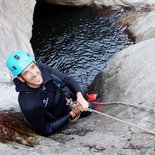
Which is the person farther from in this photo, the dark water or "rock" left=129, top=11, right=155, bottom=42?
"rock" left=129, top=11, right=155, bottom=42

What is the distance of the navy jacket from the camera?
719 centimetres

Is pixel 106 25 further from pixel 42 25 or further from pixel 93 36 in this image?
pixel 42 25

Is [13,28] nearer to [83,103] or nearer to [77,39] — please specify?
[77,39]

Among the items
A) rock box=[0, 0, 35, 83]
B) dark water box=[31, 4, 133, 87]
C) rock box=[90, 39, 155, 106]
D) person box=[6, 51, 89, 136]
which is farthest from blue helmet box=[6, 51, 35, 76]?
dark water box=[31, 4, 133, 87]

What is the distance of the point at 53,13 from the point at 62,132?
16.7m

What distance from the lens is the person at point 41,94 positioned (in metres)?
6.96

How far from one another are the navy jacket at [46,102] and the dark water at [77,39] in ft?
20.8

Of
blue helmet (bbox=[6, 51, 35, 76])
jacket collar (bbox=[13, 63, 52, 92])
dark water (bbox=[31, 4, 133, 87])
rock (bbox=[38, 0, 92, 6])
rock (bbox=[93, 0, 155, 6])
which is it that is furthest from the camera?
rock (bbox=[38, 0, 92, 6])

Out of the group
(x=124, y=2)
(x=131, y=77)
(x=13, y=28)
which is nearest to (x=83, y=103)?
(x=131, y=77)

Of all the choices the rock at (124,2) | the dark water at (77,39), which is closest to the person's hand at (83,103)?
the dark water at (77,39)

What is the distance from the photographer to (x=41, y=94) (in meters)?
7.35

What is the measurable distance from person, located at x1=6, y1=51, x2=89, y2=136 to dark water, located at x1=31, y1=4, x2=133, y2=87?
635 cm

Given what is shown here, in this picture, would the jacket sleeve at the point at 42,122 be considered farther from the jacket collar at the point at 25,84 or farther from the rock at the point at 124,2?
the rock at the point at 124,2

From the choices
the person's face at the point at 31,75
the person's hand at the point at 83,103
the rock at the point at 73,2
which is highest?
the person's face at the point at 31,75
